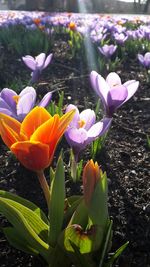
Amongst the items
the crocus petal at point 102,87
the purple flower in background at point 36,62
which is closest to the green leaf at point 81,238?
the crocus petal at point 102,87

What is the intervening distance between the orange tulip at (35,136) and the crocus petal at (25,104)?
21 cm

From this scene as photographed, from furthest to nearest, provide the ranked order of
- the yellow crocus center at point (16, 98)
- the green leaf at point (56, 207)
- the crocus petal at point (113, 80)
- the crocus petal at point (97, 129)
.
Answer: the crocus petal at point (113, 80), the yellow crocus center at point (16, 98), the crocus petal at point (97, 129), the green leaf at point (56, 207)

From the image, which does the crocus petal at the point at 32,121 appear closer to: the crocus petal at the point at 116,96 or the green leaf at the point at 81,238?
the green leaf at the point at 81,238

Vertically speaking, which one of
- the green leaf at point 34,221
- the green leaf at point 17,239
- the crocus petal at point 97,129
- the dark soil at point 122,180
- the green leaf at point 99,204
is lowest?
the dark soil at point 122,180

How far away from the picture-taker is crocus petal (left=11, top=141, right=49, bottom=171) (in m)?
0.79

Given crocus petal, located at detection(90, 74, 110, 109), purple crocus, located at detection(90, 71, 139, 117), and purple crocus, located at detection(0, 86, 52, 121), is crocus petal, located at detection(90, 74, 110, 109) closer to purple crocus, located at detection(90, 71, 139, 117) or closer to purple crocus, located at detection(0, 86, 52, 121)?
purple crocus, located at detection(90, 71, 139, 117)

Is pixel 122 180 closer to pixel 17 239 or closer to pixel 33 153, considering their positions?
pixel 17 239

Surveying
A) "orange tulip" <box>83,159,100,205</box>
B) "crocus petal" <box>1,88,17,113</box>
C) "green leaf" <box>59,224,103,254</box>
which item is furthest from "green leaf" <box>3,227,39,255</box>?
"crocus petal" <box>1,88,17,113</box>

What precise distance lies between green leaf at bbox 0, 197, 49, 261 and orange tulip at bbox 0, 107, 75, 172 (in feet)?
0.32

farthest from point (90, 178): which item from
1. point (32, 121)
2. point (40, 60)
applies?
point (40, 60)

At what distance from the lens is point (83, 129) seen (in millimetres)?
1035

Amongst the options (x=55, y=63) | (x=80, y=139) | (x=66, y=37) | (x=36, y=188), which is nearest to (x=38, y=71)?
(x=36, y=188)

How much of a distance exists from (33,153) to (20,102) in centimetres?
32

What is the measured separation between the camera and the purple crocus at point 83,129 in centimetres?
104
